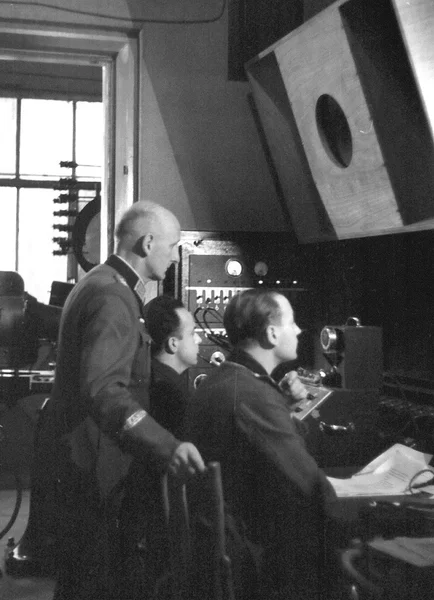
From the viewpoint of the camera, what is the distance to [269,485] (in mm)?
2295

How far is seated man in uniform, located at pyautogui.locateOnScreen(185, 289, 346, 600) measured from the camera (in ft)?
7.46

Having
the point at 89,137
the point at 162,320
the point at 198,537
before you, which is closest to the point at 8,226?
the point at 89,137

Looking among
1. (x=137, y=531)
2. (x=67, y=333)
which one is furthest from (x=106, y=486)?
(x=67, y=333)

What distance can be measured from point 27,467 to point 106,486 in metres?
5.06

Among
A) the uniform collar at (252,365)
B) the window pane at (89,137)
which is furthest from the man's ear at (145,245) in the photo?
the window pane at (89,137)

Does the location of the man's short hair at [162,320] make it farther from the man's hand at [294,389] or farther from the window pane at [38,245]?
the window pane at [38,245]

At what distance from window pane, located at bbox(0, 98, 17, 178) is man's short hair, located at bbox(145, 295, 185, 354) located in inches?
297

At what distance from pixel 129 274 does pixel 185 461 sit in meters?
0.76

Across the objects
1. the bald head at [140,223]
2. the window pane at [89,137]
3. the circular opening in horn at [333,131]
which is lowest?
the bald head at [140,223]

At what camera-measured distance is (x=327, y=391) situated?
9.80ft

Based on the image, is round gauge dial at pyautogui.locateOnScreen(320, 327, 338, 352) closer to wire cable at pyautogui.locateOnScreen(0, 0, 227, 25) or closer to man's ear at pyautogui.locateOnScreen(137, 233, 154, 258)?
man's ear at pyautogui.locateOnScreen(137, 233, 154, 258)

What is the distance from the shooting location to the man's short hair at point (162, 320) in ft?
11.7

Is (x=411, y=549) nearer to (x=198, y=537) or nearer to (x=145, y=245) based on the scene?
(x=198, y=537)

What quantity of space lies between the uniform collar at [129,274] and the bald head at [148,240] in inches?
1.1
